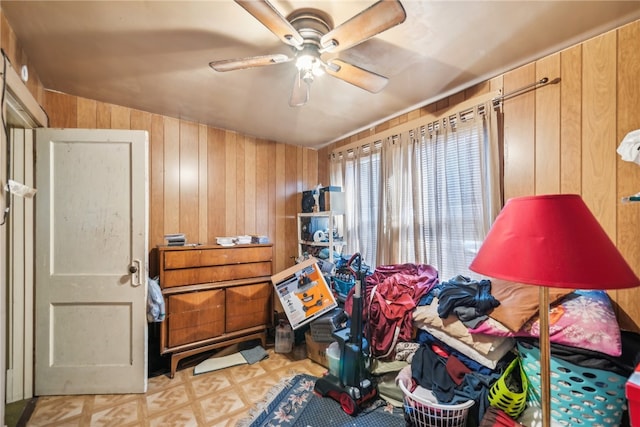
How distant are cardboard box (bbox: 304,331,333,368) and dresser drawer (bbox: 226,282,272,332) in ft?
1.66

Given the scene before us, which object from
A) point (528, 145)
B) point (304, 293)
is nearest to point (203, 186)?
point (304, 293)

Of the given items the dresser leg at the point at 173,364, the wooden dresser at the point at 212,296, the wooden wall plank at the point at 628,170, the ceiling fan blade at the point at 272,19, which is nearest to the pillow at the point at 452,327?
the wooden wall plank at the point at 628,170

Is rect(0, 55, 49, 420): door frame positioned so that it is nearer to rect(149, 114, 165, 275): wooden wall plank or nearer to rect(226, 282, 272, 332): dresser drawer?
rect(149, 114, 165, 275): wooden wall plank

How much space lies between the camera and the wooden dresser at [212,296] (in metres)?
2.36

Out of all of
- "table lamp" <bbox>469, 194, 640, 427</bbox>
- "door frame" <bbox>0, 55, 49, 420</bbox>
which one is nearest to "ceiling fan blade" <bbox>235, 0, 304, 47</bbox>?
"table lamp" <bbox>469, 194, 640, 427</bbox>

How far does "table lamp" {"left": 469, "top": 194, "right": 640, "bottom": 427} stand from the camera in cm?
74

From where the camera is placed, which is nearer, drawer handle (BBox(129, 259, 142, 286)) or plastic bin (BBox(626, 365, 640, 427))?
plastic bin (BBox(626, 365, 640, 427))

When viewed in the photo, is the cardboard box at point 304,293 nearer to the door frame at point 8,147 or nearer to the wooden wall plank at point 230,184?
the wooden wall plank at point 230,184

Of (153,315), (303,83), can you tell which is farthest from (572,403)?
(153,315)

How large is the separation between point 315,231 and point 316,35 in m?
2.21

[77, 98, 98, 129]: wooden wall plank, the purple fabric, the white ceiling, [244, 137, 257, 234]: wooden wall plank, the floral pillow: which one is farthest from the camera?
[244, 137, 257, 234]: wooden wall plank

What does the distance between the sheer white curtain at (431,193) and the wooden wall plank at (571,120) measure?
0.36 metres

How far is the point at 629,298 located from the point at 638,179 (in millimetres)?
639

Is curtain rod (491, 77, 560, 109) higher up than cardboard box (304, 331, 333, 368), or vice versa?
curtain rod (491, 77, 560, 109)
